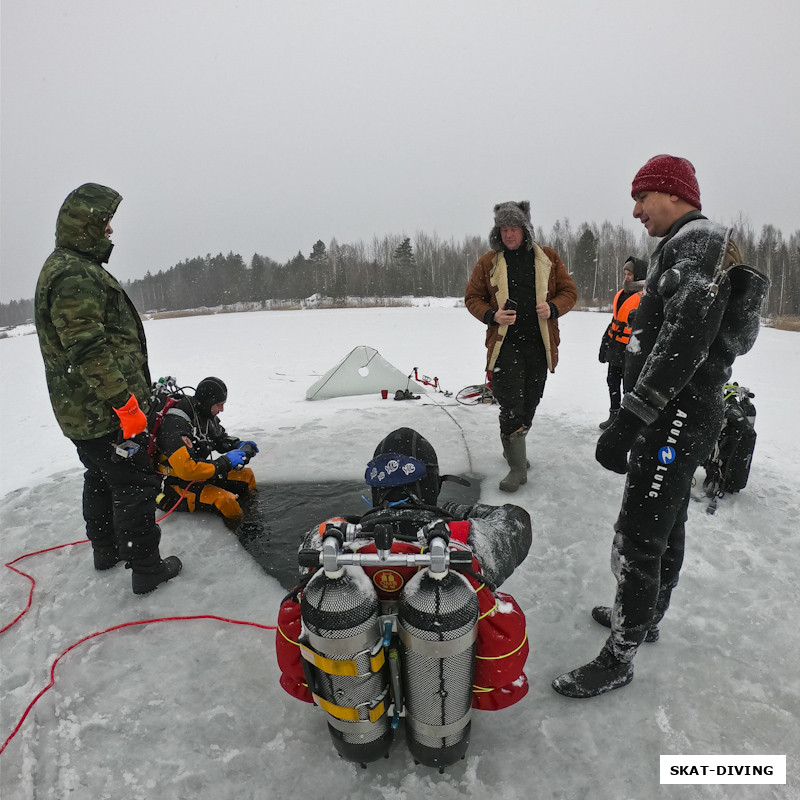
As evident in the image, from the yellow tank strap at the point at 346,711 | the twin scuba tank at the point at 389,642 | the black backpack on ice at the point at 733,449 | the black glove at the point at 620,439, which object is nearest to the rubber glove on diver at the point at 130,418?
the twin scuba tank at the point at 389,642

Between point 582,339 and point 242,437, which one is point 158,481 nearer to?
point 242,437

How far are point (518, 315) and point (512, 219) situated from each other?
792 mm

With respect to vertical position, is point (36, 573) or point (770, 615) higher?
point (36, 573)

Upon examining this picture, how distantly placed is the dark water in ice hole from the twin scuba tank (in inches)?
58.8

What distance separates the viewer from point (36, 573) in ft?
10.9

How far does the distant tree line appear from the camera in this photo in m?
44.1

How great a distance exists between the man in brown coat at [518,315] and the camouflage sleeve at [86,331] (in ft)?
9.07

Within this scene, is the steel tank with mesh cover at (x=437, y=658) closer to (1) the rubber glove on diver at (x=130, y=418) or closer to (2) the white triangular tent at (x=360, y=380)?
(1) the rubber glove on diver at (x=130, y=418)

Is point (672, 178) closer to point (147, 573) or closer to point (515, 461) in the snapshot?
point (515, 461)

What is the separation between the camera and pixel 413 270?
54.3m

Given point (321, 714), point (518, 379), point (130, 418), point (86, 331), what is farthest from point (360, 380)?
point (321, 714)

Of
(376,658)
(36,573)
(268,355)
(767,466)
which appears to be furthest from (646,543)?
(268,355)

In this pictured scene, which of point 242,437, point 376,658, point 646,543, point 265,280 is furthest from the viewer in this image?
point 265,280

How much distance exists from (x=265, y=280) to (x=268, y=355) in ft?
165
